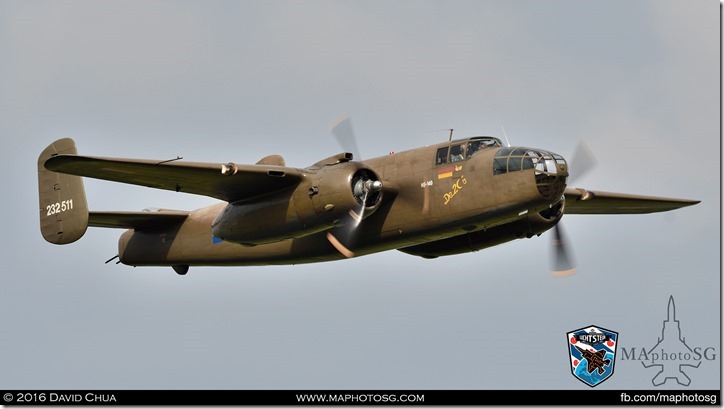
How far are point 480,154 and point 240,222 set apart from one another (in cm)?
647

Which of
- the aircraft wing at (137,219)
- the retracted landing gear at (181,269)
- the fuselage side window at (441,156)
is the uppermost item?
the fuselage side window at (441,156)

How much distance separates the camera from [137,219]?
3334 centimetres

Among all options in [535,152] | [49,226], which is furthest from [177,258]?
[535,152]

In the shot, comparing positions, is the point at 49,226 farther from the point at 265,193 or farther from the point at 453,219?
the point at 453,219

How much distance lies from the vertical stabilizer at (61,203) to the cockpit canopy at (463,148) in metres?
10.6

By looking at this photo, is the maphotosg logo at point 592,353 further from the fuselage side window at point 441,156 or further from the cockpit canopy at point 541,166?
the fuselage side window at point 441,156

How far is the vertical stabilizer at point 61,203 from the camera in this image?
32125 millimetres

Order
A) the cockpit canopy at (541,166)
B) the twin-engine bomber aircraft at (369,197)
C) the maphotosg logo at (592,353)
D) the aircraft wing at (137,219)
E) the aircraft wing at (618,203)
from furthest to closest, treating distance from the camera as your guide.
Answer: the aircraft wing at (618,203)
the aircraft wing at (137,219)
the maphotosg logo at (592,353)
the twin-engine bomber aircraft at (369,197)
the cockpit canopy at (541,166)

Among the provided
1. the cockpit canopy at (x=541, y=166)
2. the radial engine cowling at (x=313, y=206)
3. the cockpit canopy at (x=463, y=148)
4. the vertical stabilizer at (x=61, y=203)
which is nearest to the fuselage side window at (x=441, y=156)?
the cockpit canopy at (x=463, y=148)

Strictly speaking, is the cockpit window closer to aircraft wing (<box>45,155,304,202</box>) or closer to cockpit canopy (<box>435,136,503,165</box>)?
cockpit canopy (<box>435,136,503,165</box>)

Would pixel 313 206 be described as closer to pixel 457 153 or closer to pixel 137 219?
pixel 457 153

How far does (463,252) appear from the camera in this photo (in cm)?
3120

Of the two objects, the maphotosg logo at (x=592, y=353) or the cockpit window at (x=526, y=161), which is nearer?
the cockpit window at (x=526, y=161)

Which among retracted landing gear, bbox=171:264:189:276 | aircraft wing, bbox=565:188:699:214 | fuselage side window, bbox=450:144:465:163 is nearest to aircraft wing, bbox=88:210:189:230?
retracted landing gear, bbox=171:264:189:276
